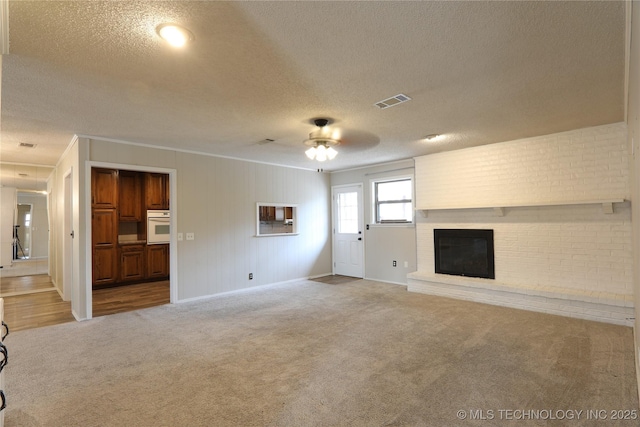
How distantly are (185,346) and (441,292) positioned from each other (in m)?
4.00

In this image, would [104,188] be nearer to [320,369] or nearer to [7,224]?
[7,224]

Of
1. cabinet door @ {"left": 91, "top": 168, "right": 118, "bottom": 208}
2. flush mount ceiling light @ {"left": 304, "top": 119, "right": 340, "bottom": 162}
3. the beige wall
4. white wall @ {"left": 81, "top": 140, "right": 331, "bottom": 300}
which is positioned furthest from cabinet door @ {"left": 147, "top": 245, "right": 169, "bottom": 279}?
flush mount ceiling light @ {"left": 304, "top": 119, "right": 340, "bottom": 162}

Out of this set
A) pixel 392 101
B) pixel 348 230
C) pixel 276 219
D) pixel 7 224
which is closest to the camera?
pixel 392 101

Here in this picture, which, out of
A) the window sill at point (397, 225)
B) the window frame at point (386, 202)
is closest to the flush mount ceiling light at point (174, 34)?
the window frame at point (386, 202)

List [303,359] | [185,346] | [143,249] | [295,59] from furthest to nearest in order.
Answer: [143,249] → [185,346] → [303,359] → [295,59]

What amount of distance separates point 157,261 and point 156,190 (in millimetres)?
1613

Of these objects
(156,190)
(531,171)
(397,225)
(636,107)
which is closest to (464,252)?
(397,225)

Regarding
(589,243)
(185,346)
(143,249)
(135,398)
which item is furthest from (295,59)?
(143,249)

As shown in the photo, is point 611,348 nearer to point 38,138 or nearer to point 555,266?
point 555,266

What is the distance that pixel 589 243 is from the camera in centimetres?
427

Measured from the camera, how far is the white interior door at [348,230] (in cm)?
719

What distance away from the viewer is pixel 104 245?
21.4ft

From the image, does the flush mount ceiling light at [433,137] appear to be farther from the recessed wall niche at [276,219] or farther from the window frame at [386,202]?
the recessed wall niche at [276,219]

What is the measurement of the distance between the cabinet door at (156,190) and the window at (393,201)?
4.78 metres
